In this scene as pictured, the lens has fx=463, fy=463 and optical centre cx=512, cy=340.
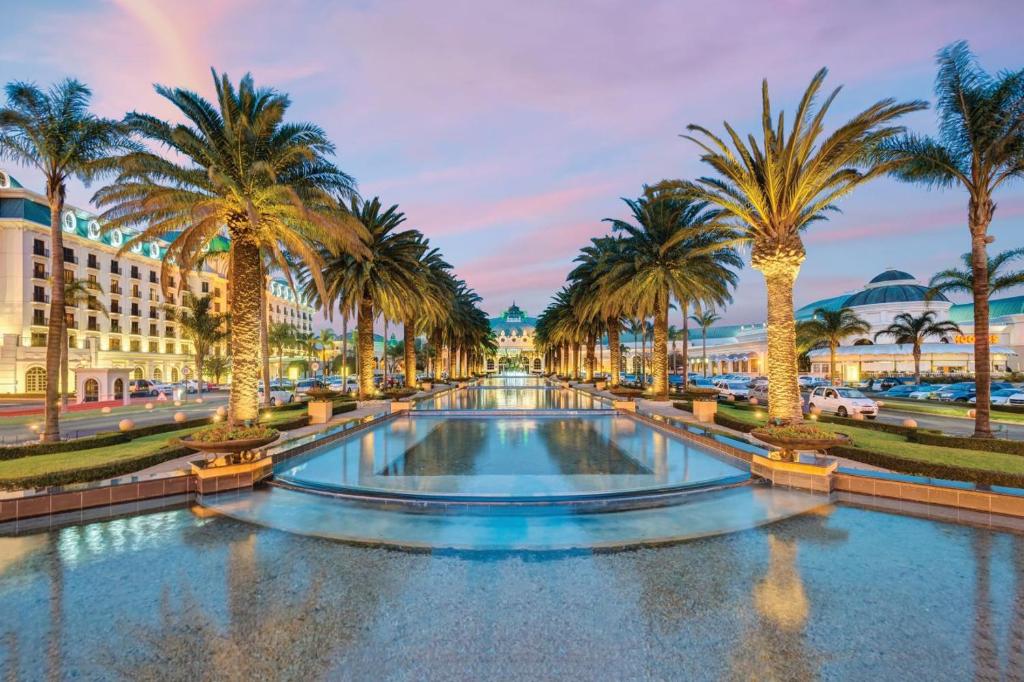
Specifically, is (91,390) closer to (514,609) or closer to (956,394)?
(514,609)

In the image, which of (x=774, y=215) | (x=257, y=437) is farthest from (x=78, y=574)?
(x=774, y=215)

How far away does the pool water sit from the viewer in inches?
384

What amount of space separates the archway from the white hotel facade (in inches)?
140

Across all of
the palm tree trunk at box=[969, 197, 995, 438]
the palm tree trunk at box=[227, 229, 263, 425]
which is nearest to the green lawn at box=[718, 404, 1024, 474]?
the palm tree trunk at box=[969, 197, 995, 438]

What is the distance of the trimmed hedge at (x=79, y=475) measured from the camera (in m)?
8.91

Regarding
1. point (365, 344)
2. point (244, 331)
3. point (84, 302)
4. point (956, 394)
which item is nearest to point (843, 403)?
point (956, 394)

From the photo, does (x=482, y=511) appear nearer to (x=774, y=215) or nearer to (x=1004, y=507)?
(x=1004, y=507)

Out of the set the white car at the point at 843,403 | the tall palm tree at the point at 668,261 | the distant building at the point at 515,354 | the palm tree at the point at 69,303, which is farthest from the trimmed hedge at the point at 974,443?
the distant building at the point at 515,354

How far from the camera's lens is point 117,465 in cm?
1011

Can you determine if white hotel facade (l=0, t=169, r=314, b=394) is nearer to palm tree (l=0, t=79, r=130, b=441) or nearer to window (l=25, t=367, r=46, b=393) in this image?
window (l=25, t=367, r=46, b=393)

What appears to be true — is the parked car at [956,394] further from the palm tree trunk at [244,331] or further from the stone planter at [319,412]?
the palm tree trunk at [244,331]

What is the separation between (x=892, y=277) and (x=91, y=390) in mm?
118776

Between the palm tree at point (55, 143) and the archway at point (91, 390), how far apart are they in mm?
27111

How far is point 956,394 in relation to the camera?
1303 inches
